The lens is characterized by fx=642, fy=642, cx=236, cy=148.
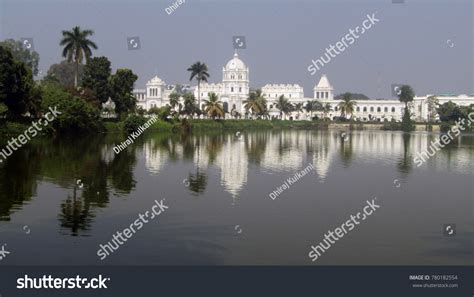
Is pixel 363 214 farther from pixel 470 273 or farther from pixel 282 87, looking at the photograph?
pixel 282 87

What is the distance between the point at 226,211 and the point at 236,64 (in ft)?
476

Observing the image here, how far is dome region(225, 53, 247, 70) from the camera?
162 meters

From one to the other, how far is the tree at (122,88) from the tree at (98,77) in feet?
3.92

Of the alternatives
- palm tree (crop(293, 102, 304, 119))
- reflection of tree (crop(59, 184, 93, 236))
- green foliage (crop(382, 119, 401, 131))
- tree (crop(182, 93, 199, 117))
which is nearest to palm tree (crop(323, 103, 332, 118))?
palm tree (crop(293, 102, 304, 119))

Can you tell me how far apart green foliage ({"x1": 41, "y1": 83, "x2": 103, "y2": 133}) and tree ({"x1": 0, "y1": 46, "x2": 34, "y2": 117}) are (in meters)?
4.30

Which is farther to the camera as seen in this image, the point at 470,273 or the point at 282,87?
the point at 282,87

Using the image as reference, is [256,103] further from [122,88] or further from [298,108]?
[122,88]

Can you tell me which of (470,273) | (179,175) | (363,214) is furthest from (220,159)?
(470,273)

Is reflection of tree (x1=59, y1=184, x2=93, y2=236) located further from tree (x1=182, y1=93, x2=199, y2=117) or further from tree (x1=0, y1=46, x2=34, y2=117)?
tree (x1=182, y1=93, x2=199, y2=117)

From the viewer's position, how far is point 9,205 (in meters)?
20.0

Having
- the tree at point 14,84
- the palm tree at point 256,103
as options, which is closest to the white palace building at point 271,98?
the palm tree at point 256,103

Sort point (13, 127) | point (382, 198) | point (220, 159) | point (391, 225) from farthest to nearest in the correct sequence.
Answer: point (13, 127) < point (220, 159) < point (382, 198) < point (391, 225)

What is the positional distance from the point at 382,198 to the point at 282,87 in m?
144

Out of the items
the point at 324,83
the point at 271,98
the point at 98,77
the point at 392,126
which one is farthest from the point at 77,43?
the point at 324,83
